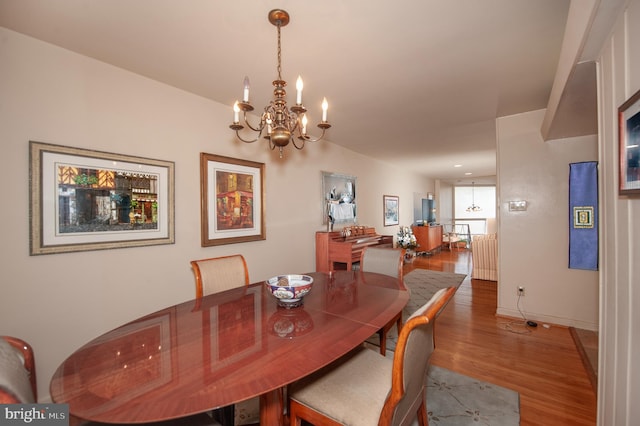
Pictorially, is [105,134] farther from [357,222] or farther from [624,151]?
[357,222]

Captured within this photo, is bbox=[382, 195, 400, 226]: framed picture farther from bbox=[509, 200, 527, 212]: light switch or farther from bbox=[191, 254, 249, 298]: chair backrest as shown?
bbox=[191, 254, 249, 298]: chair backrest

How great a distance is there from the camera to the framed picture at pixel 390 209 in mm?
6136

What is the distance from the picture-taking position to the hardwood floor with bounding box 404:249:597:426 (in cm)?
174

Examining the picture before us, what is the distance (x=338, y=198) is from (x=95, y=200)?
3170mm

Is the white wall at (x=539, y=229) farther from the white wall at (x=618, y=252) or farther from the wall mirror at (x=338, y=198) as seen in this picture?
Result: the wall mirror at (x=338, y=198)

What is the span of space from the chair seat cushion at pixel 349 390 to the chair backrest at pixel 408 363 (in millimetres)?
103

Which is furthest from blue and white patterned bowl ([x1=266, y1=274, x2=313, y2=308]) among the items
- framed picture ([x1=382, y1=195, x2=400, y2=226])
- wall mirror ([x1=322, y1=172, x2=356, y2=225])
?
framed picture ([x1=382, y1=195, x2=400, y2=226])

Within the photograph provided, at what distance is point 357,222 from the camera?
16.3 feet

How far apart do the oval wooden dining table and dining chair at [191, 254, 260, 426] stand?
251 mm

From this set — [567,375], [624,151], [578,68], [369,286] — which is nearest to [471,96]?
[578,68]

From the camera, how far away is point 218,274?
196 centimetres

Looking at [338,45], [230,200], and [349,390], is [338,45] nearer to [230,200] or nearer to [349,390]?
[230,200]

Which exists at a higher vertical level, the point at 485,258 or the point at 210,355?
the point at 210,355

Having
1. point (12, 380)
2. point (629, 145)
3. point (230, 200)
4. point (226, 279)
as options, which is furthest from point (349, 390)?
point (230, 200)
